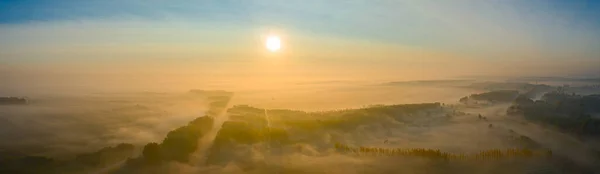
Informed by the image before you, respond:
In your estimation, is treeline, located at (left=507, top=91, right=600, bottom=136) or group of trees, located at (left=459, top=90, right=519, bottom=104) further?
group of trees, located at (left=459, top=90, right=519, bottom=104)

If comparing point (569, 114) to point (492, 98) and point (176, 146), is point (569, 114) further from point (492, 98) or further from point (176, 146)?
point (176, 146)

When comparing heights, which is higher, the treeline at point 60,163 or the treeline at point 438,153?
the treeline at point 60,163

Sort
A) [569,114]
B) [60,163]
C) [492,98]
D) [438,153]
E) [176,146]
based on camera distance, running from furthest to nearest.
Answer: [492,98], [569,114], [176,146], [438,153], [60,163]

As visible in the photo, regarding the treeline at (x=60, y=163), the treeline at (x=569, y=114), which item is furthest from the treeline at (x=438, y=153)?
the treeline at (x=60, y=163)

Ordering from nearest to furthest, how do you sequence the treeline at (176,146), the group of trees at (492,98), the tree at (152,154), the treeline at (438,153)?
the tree at (152,154) < the treeline at (176,146) < the treeline at (438,153) < the group of trees at (492,98)

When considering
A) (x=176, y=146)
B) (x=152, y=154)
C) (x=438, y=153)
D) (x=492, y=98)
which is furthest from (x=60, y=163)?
(x=492, y=98)

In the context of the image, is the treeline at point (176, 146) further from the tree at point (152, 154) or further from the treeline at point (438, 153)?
the treeline at point (438, 153)

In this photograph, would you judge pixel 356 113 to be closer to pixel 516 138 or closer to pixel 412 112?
pixel 412 112

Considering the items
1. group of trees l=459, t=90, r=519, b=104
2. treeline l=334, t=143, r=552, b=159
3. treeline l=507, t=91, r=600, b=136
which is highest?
group of trees l=459, t=90, r=519, b=104

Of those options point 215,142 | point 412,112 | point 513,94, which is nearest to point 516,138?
point 412,112

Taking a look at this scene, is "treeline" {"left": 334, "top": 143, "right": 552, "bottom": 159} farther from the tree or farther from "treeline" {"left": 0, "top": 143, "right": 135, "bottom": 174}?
"treeline" {"left": 0, "top": 143, "right": 135, "bottom": 174}

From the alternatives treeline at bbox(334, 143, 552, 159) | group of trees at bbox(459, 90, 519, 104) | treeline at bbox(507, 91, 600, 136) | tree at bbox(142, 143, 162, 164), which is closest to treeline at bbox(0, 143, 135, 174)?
tree at bbox(142, 143, 162, 164)
